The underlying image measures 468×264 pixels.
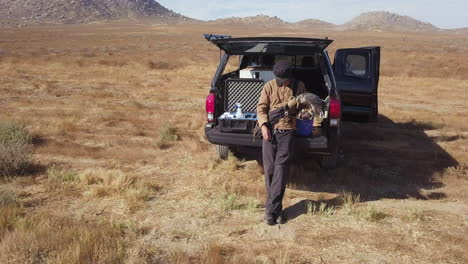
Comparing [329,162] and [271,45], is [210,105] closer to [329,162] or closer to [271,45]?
[271,45]

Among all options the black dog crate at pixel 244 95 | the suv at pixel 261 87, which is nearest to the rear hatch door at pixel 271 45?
the suv at pixel 261 87

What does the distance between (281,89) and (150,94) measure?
32.1 ft

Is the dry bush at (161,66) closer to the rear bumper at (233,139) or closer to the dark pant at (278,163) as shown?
the rear bumper at (233,139)

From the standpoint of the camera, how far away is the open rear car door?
6.95 meters

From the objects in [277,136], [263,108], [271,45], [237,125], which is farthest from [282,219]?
[271,45]

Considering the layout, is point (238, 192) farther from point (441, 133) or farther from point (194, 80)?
point (194, 80)

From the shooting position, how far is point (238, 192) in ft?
16.6

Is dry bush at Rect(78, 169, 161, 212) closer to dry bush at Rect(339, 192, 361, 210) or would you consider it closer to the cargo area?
the cargo area

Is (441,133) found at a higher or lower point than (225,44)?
lower

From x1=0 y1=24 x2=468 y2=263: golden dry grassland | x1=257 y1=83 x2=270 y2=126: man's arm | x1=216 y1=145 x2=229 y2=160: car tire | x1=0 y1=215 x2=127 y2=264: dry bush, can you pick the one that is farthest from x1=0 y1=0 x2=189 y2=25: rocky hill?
x1=257 y1=83 x2=270 y2=126: man's arm

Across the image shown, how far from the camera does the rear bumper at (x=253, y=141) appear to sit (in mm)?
4754

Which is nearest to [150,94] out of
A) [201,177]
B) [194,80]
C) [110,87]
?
[110,87]

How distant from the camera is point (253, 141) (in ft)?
16.2

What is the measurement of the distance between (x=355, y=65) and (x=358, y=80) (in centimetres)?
36
